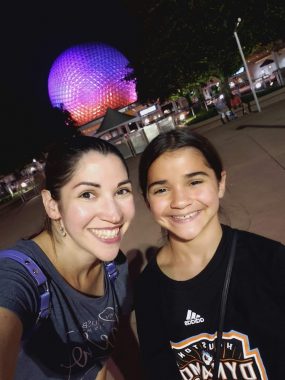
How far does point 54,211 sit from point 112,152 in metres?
0.55

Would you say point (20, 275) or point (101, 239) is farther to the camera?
point (101, 239)

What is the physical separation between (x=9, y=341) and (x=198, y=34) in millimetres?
22692

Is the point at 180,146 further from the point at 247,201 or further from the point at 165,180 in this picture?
the point at 247,201

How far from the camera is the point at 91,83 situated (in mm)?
41156

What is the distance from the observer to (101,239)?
1.96 m

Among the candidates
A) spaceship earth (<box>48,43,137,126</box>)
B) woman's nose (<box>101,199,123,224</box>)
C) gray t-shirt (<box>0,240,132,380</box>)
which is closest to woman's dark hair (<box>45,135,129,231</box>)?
woman's nose (<box>101,199,123,224</box>)

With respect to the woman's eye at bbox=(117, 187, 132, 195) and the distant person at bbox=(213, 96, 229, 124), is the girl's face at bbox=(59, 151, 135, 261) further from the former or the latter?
the distant person at bbox=(213, 96, 229, 124)

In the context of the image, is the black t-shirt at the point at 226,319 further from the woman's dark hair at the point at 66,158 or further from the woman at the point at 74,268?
the woman's dark hair at the point at 66,158

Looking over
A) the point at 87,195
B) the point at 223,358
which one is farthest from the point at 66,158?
the point at 223,358

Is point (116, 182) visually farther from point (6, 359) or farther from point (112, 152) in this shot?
point (6, 359)

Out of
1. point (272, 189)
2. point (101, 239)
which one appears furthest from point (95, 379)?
point (272, 189)

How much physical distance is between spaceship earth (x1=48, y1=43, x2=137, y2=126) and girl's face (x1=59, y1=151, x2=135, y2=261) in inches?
1609

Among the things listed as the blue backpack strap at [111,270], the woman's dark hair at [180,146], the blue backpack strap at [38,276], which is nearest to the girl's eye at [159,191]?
the woman's dark hair at [180,146]

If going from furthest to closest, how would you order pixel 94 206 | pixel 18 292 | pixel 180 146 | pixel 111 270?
pixel 111 270 < pixel 180 146 < pixel 94 206 < pixel 18 292
